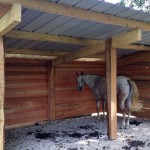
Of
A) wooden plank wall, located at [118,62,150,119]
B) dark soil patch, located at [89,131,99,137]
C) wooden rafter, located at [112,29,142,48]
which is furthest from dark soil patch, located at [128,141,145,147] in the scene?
wooden plank wall, located at [118,62,150,119]

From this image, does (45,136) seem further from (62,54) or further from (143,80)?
(143,80)

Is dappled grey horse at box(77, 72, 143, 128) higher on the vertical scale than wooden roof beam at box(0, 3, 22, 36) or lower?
lower

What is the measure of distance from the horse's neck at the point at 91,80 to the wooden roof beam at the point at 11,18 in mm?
4733

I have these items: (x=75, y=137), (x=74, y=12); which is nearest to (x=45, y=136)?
(x=75, y=137)

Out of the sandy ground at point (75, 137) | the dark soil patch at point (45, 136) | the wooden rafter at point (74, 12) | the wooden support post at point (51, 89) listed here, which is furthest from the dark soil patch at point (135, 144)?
the wooden support post at point (51, 89)

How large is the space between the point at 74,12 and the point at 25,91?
155 inches

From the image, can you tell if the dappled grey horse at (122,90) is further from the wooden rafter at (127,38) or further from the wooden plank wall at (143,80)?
the wooden rafter at (127,38)

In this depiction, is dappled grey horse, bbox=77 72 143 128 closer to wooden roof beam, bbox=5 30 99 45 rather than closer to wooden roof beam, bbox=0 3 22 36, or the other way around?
wooden roof beam, bbox=5 30 99 45

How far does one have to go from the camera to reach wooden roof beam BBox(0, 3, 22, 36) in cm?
290

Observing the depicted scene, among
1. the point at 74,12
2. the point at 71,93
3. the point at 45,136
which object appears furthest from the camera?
the point at 71,93

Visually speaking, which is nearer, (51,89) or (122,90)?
(122,90)

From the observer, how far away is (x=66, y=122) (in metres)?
7.07

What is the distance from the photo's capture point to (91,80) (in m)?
7.77

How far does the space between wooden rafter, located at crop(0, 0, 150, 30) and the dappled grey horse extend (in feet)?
8.92
